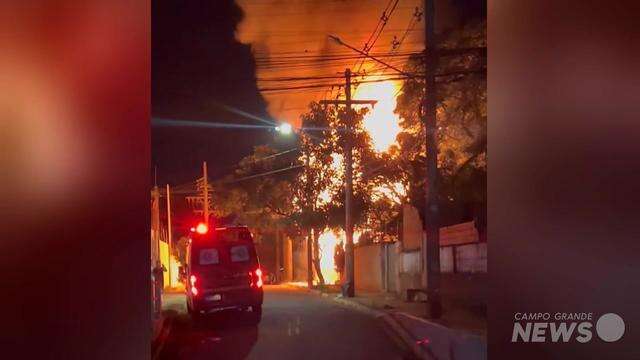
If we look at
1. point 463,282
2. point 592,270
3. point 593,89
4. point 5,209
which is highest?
point 593,89

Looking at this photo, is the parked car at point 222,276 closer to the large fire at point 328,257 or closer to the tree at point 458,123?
the tree at point 458,123

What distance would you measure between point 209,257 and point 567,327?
11217 mm

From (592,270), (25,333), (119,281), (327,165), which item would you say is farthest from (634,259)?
(327,165)

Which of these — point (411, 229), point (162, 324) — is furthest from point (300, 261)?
point (162, 324)

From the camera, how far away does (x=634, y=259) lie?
7422 mm

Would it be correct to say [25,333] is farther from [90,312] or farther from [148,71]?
[148,71]

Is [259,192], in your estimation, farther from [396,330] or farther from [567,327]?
[567,327]

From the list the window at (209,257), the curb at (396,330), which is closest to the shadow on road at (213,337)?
the window at (209,257)

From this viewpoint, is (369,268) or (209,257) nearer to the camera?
(209,257)

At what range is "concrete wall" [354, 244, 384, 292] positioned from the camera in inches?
1228

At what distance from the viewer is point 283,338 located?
13594mm

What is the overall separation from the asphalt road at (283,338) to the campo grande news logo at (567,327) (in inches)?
164

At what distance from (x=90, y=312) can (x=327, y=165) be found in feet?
87.1

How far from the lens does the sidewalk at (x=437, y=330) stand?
11.0 m
